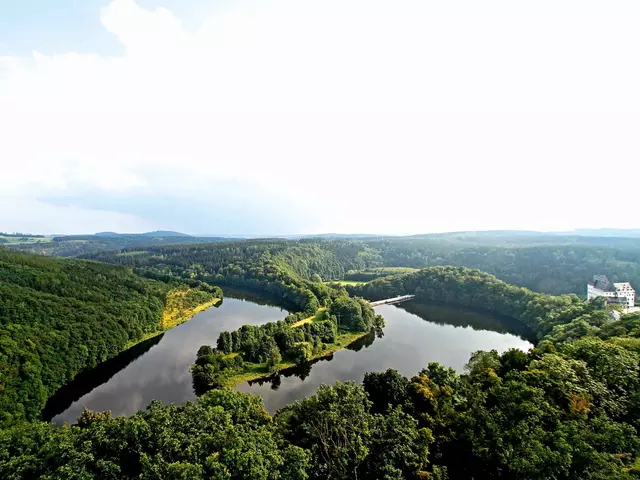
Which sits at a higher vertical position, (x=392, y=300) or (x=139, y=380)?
(x=139, y=380)

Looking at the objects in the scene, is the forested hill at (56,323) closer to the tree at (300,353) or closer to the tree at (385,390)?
the tree at (300,353)

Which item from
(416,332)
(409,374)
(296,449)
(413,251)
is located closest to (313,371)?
(409,374)

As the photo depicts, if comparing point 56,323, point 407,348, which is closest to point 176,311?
point 56,323

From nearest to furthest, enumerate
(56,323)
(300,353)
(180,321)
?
(56,323) → (300,353) → (180,321)

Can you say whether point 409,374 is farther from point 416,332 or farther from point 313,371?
point 416,332

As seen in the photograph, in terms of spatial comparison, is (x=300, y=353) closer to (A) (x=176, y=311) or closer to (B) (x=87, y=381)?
(B) (x=87, y=381)

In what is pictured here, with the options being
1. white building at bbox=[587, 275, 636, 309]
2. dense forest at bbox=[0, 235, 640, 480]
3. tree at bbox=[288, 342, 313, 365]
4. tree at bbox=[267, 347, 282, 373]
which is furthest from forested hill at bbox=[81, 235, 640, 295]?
tree at bbox=[267, 347, 282, 373]

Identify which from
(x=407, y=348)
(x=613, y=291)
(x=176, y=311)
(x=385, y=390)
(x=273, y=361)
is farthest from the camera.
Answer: (x=176, y=311)

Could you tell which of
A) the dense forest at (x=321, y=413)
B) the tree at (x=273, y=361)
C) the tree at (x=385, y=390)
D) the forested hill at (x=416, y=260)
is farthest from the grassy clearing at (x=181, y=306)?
the tree at (x=385, y=390)
